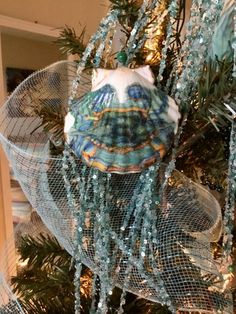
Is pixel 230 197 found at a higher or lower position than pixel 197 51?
lower

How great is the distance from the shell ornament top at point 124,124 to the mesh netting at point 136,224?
34 mm

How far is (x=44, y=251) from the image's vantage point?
0.45 meters

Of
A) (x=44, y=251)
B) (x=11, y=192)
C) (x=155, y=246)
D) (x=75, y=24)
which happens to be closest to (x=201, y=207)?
(x=155, y=246)

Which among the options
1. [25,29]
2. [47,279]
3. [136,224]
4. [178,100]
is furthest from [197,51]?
[25,29]

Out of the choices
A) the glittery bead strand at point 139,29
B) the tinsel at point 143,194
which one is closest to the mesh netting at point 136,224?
the tinsel at point 143,194

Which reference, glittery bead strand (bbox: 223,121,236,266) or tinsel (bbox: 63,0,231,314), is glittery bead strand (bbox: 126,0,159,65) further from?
glittery bead strand (bbox: 223,121,236,266)

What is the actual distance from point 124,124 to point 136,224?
91 mm

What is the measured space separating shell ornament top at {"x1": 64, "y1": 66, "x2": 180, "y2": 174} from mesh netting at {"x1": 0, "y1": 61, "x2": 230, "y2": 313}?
0.03 meters

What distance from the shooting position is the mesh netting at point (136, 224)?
32 centimetres

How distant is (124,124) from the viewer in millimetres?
287

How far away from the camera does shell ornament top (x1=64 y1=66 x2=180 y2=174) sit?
0.29m

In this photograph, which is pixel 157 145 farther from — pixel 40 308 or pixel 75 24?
pixel 75 24

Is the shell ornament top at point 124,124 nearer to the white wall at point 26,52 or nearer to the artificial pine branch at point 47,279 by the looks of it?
the artificial pine branch at point 47,279

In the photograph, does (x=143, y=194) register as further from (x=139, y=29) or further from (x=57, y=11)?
(x=57, y=11)
